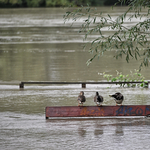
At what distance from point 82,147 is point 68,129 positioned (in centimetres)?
127

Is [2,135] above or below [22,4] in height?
below

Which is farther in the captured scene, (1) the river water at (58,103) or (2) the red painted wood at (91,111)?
(2) the red painted wood at (91,111)

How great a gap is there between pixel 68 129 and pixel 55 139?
2.49 ft

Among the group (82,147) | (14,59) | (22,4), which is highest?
(22,4)

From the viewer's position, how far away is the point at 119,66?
20.6 metres

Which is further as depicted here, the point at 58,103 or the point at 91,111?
the point at 58,103

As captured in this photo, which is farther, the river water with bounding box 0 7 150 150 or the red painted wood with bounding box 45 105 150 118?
the red painted wood with bounding box 45 105 150 118

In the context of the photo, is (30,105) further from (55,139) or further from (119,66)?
(119,66)

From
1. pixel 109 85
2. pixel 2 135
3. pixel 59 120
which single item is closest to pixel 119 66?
pixel 109 85

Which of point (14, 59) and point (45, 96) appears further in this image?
point (14, 59)

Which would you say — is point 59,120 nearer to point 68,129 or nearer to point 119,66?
point 68,129

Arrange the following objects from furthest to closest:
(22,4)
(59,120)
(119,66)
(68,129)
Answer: (22,4) → (119,66) → (59,120) → (68,129)

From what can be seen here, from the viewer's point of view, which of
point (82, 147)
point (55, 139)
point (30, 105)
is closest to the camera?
point (82, 147)

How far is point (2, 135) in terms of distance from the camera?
8.59 meters
